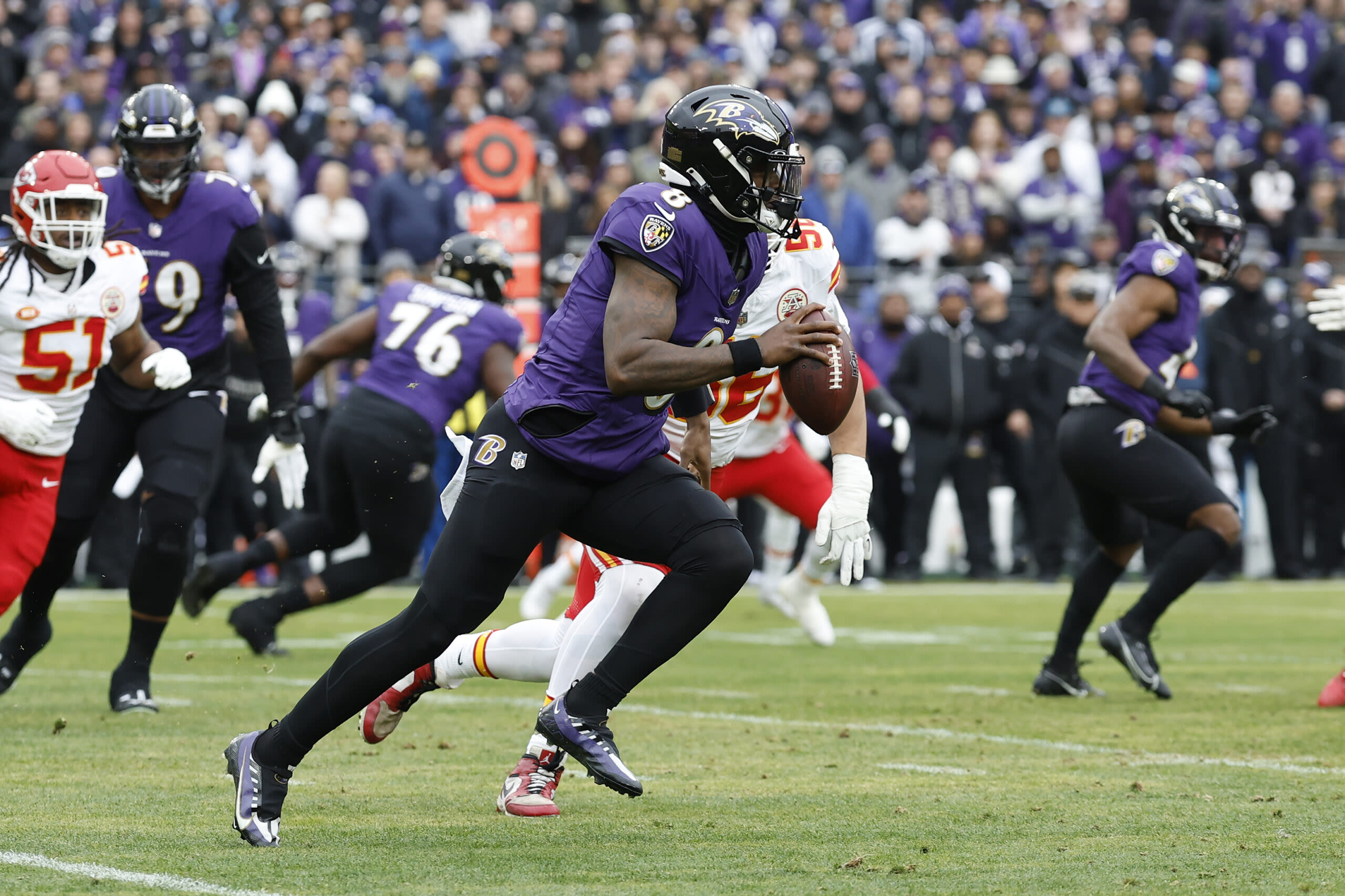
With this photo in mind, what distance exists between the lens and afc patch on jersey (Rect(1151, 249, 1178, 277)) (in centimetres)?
759

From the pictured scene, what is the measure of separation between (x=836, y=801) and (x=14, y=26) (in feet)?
48.1

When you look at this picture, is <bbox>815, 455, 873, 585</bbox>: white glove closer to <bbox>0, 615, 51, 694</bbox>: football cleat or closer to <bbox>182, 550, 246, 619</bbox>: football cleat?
<bbox>0, 615, 51, 694</bbox>: football cleat

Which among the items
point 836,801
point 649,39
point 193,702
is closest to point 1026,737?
point 836,801

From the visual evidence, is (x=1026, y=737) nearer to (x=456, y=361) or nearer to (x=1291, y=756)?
(x=1291, y=756)

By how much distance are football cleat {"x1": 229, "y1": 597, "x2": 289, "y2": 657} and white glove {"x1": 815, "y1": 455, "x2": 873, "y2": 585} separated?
4379 mm

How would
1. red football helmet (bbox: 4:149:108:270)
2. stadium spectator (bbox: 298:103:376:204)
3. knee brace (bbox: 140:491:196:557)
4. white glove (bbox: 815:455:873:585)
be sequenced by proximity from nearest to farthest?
1. white glove (bbox: 815:455:873:585)
2. red football helmet (bbox: 4:149:108:270)
3. knee brace (bbox: 140:491:196:557)
4. stadium spectator (bbox: 298:103:376:204)

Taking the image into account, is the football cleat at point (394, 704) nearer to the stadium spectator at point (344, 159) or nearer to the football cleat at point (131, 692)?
the football cleat at point (131, 692)

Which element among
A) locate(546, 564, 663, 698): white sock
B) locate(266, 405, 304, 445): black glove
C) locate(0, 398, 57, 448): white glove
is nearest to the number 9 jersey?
locate(266, 405, 304, 445): black glove

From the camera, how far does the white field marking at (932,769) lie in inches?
221

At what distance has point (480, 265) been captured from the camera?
8992mm

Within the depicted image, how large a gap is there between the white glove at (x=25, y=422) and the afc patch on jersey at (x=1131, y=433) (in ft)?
13.4

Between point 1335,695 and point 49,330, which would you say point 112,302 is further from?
point 1335,695

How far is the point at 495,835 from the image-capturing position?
4535 mm

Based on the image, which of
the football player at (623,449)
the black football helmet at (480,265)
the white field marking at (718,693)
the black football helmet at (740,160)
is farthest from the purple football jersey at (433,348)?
the black football helmet at (740,160)
